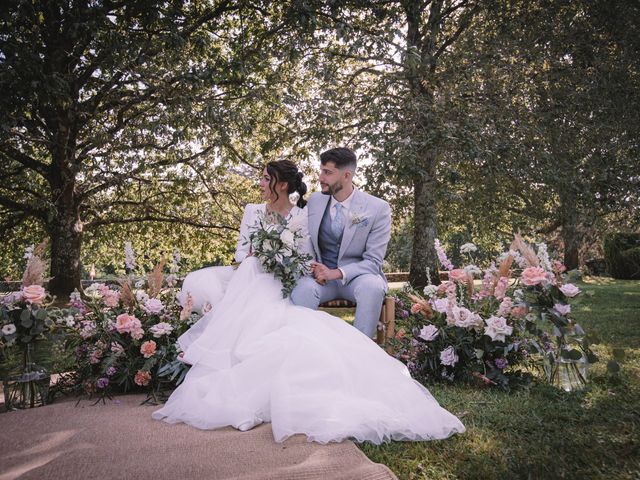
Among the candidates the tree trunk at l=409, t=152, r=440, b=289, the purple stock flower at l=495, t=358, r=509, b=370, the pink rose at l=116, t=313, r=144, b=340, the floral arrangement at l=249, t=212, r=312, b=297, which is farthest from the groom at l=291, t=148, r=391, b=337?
the tree trunk at l=409, t=152, r=440, b=289

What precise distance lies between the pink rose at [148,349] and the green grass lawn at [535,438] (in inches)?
71.1

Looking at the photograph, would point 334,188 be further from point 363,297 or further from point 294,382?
point 294,382

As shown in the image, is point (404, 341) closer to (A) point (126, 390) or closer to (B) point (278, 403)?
(B) point (278, 403)

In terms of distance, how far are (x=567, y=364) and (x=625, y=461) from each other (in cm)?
117

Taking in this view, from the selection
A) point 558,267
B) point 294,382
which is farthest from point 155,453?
point 558,267

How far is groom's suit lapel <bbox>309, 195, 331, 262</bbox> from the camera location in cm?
423

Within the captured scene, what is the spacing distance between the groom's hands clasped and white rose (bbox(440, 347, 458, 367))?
1.01 meters

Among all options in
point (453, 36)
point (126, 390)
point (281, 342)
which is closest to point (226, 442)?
point (281, 342)

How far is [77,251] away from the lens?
918 centimetres

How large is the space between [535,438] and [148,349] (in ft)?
8.45

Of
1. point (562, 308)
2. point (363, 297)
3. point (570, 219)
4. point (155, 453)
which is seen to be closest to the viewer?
point (155, 453)

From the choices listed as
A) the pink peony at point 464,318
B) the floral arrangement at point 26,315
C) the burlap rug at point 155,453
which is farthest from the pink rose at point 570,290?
the floral arrangement at point 26,315

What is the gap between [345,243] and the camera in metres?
4.11

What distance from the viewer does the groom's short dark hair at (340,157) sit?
4117 millimetres
